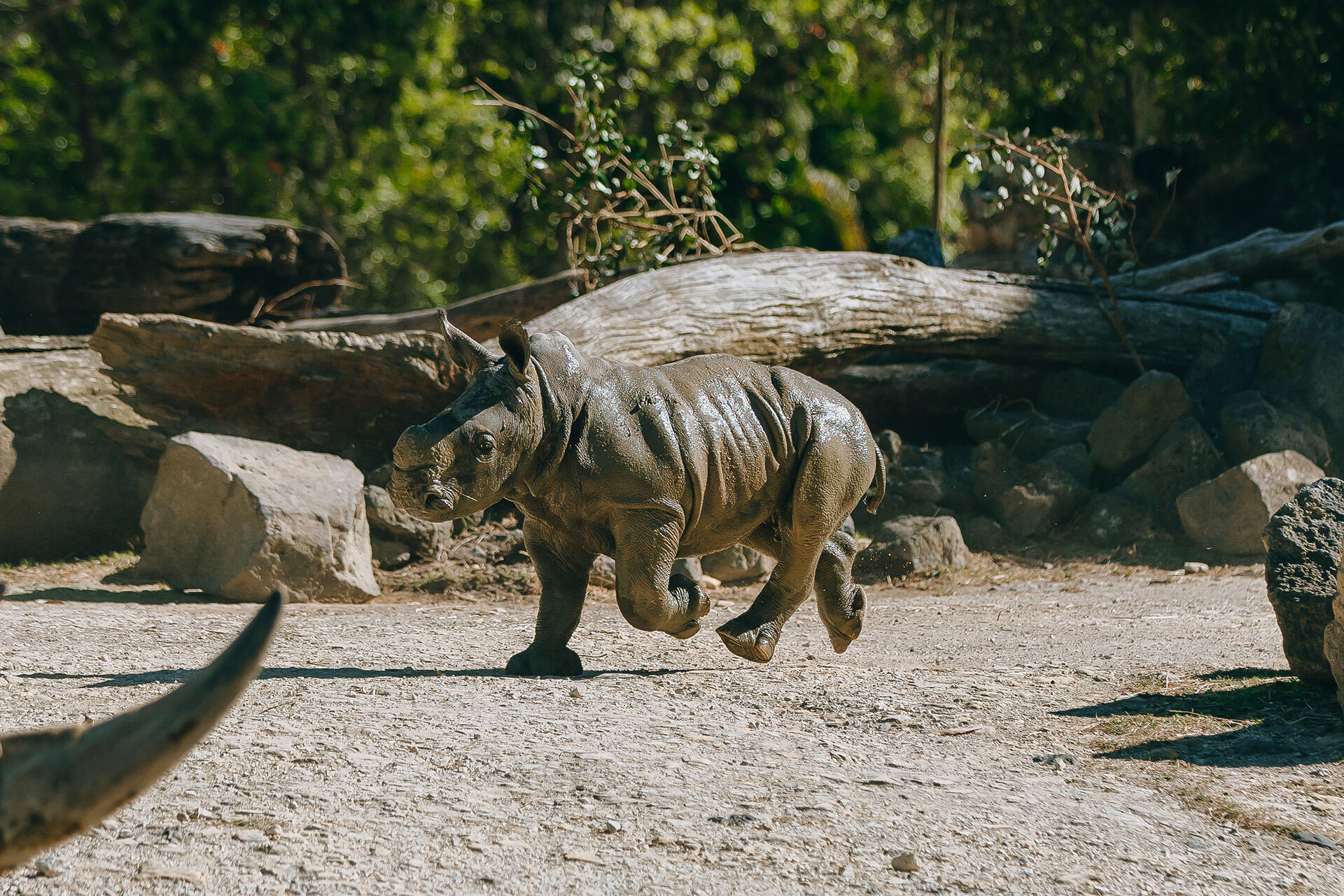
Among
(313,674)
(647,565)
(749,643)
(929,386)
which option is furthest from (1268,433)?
(313,674)

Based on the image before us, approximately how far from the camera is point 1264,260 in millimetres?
9977

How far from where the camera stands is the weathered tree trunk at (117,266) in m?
8.62

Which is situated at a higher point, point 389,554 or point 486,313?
point 486,313

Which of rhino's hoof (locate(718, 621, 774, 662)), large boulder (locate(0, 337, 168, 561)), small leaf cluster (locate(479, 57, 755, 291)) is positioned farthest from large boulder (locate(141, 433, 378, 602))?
small leaf cluster (locate(479, 57, 755, 291))

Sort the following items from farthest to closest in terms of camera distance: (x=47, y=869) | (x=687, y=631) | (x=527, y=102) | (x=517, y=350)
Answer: (x=527, y=102) → (x=687, y=631) → (x=517, y=350) → (x=47, y=869)

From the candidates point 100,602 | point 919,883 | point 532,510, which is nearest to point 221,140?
point 100,602

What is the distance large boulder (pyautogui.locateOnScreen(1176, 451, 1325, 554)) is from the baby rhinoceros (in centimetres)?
381

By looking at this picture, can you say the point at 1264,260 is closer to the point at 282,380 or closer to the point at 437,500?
the point at 282,380

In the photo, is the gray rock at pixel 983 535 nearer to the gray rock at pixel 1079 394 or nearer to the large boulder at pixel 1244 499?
the large boulder at pixel 1244 499

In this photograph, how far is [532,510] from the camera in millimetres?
4145

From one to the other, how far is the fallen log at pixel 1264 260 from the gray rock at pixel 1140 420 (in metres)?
1.43

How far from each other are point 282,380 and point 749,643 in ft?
13.5

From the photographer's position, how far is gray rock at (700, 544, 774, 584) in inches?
272

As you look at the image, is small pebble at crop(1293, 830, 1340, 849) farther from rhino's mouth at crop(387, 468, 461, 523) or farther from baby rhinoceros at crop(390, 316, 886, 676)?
rhino's mouth at crop(387, 468, 461, 523)
